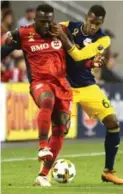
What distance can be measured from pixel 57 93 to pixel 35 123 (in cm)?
793

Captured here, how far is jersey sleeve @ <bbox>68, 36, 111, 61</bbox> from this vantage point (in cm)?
980

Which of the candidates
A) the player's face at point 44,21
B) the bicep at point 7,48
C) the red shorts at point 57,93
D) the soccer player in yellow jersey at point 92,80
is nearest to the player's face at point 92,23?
the soccer player in yellow jersey at point 92,80

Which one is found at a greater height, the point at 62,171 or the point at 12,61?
the point at 62,171

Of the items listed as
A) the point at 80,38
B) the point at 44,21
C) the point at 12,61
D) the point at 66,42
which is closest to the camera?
the point at 44,21

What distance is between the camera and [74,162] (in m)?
13.3

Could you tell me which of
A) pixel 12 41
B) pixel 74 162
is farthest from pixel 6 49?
pixel 74 162

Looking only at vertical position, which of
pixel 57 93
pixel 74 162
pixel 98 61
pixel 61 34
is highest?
pixel 61 34

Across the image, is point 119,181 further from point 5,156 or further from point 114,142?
point 5,156

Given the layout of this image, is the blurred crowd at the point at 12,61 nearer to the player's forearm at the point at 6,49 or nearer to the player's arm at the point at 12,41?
the player's forearm at the point at 6,49

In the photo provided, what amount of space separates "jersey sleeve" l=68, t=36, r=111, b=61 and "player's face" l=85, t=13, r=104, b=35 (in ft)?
0.54

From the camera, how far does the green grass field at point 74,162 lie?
8945mm

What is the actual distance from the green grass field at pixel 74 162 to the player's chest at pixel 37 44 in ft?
5.35

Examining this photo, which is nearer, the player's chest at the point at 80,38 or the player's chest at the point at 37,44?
the player's chest at the point at 37,44

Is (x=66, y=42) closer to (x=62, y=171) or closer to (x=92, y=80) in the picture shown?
(x=92, y=80)
